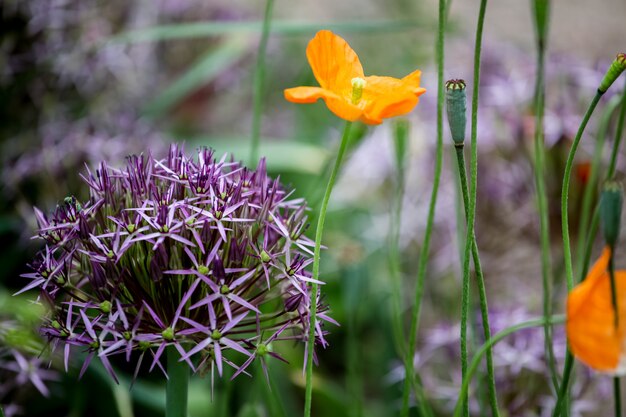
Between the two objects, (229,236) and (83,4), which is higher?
(83,4)

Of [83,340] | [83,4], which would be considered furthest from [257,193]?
[83,4]

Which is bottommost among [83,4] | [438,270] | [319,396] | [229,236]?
[319,396]

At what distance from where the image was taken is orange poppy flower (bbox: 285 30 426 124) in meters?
0.40

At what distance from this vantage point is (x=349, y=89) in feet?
1.49

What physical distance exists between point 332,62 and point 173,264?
161 millimetres

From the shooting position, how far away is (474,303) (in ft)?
3.08

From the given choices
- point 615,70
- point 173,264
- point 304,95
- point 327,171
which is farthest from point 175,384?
point 327,171

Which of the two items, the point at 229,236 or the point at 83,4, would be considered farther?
the point at 83,4

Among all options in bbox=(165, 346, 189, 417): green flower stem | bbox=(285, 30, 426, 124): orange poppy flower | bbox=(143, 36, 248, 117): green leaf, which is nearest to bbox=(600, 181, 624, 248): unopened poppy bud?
bbox=(285, 30, 426, 124): orange poppy flower

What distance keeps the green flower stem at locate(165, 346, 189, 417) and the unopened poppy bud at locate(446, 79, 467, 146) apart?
22 cm

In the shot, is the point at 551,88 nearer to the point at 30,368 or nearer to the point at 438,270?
the point at 438,270

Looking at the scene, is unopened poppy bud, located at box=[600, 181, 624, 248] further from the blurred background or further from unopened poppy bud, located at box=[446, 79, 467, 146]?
the blurred background

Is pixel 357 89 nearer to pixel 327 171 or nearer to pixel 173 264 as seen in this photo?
pixel 173 264

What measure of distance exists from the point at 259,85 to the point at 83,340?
12.9 inches
